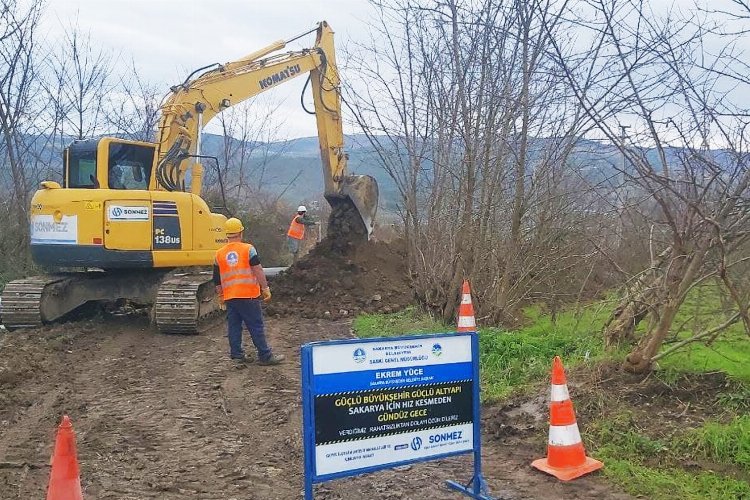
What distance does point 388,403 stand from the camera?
13.8 ft

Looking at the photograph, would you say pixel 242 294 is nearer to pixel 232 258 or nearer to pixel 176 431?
pixel 232 258

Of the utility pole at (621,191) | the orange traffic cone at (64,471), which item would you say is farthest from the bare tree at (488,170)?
the orange traffic cone at (64,471)

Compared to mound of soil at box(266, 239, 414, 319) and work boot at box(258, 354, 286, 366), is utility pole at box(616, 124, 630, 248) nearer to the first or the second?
work boot at box(258, 354, 286, 366)

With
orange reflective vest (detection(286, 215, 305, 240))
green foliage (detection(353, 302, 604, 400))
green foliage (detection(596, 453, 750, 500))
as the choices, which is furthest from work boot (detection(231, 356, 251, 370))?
orange reflective vest (detection(286, 215, 305, 240))

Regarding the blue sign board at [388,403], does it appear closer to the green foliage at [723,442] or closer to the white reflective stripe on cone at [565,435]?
the white reflective stripe on cone at [565,435]

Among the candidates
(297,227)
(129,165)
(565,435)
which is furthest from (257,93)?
(565,435)

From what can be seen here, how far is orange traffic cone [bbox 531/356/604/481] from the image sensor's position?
480 centimetres

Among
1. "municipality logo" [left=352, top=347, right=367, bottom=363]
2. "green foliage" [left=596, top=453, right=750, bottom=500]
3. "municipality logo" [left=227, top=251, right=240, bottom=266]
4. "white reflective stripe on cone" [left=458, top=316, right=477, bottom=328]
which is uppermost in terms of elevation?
"municipality logo" [left=227, top=251, right=240, bottom=266]

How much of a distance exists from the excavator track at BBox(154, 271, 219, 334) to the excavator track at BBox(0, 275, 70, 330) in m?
1.83

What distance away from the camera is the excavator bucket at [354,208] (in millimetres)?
14234

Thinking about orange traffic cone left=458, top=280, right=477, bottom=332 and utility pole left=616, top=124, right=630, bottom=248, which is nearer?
utility pole left=616, top=124, right=630, bottom=248

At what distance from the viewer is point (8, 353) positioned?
924cm

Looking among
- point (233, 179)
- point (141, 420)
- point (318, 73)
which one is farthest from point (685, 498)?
point (233, 179)

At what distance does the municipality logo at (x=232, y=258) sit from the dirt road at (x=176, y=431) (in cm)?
124
